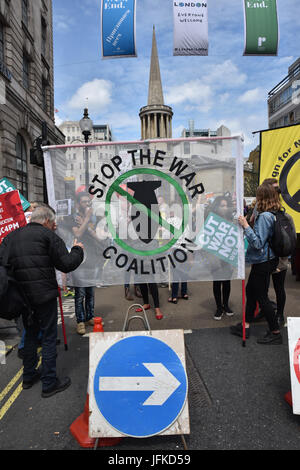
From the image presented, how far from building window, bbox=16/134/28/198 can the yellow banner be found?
1523 centimetres

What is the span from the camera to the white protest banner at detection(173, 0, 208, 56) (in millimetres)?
8086

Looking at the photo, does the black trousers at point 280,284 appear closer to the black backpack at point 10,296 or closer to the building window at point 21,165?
the black backpack at point 10,296

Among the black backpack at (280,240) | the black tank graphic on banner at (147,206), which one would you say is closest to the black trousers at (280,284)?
the black backpack at (280,240)

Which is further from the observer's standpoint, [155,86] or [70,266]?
[155,86]

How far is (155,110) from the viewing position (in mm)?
77938

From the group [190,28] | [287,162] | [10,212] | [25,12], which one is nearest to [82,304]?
[10,212]

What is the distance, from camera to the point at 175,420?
2.26 m

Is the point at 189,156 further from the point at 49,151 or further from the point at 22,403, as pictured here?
the point at 22,403

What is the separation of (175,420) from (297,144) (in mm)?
4464

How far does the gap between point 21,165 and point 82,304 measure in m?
15.8

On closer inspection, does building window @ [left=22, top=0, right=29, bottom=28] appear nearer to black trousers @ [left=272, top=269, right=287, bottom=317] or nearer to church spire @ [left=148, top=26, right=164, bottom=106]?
→ black trousers @ [left=272, top=269, right=287, bottom=317]

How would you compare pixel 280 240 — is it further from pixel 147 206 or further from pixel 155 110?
pixel 155 110

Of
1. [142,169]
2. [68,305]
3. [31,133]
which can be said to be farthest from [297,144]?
[31,133]

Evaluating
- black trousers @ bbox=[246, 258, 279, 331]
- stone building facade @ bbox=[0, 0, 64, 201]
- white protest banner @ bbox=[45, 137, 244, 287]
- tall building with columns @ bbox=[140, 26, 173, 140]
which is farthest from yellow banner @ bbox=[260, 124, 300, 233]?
tall building with columns @ bbox=[140, 26, 173, 140]
